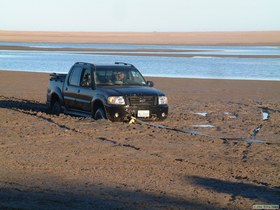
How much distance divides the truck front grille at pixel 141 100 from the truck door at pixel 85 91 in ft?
3.60

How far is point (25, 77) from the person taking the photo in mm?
32094

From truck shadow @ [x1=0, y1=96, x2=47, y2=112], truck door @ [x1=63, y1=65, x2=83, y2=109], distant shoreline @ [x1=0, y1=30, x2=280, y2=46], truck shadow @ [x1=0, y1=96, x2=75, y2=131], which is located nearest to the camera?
truck door @ [x1=63, y1=65, x2=83, y2=109]

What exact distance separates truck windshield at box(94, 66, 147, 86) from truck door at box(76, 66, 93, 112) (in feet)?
0.68

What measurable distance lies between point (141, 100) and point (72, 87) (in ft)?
7.32

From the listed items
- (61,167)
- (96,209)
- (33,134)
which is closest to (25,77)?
(33,134)

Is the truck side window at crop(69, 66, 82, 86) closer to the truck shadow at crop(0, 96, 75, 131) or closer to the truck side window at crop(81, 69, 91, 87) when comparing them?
the truck side window at crop(81, 69, 91, 87)

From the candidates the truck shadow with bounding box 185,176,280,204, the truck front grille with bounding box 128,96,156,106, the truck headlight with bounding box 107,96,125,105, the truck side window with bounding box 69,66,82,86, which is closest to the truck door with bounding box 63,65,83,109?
the truck side window with bounding box 69,66,82,86

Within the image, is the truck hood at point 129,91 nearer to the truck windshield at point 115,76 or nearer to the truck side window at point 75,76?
the truck windshield at point 115,76

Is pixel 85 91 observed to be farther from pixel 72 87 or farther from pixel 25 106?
pixel 25 106

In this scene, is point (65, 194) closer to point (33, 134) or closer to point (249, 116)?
point (33, 134)

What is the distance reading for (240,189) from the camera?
27.4 ft

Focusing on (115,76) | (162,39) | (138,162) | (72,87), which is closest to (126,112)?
(115,76)

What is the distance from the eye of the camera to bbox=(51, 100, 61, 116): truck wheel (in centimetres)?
1677

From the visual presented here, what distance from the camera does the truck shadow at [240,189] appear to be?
793 cm
